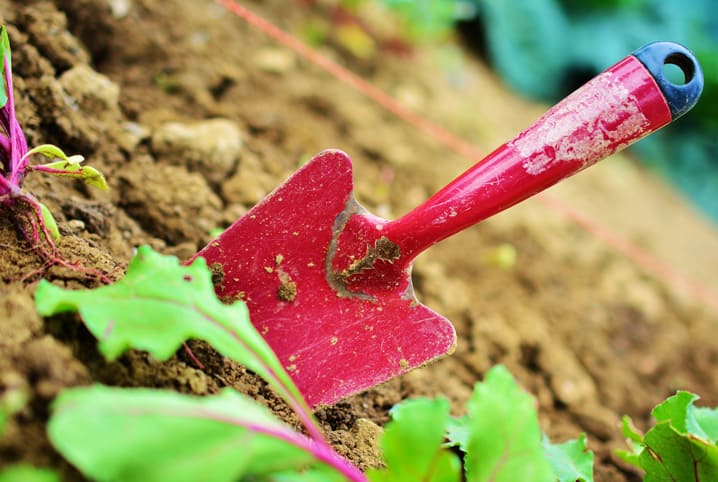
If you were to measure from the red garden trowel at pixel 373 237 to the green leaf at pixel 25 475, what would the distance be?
1.45ft

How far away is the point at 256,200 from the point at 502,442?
100 cm

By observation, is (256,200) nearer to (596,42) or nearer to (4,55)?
(4,55)

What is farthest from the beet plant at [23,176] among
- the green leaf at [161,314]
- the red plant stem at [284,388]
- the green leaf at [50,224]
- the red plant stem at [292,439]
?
the red plant stem at [292,439]

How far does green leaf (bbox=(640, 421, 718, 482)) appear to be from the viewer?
2.99 ft


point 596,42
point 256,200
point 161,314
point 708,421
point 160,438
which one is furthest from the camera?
point 596,42

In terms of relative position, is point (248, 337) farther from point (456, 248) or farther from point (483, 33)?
point (483, 33)

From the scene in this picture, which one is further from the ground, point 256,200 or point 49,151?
point 49,151

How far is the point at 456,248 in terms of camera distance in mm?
2010

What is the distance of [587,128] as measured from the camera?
97cm

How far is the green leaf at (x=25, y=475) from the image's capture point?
608mm

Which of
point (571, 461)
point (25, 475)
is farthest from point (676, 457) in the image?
point (25, 475)

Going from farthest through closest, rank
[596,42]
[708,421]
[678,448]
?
[596,42]
[708,421]
[678,448]

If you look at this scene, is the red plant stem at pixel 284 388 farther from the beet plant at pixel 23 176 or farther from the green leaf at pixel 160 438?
the beet plant at pixel 23 176

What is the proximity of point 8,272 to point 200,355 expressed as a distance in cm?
30
